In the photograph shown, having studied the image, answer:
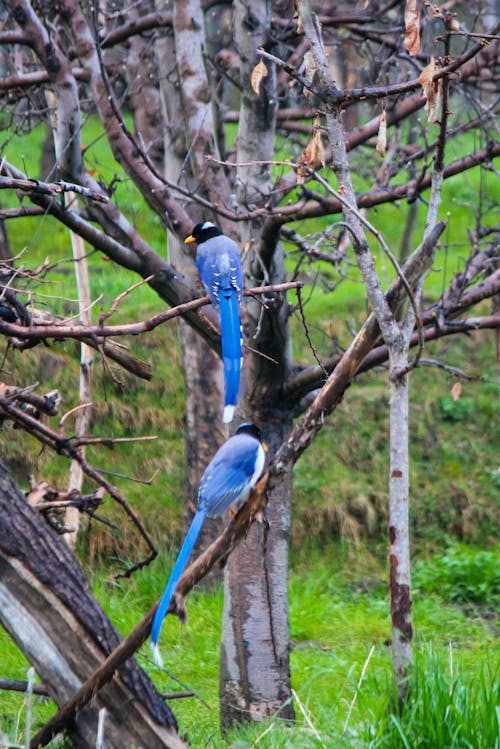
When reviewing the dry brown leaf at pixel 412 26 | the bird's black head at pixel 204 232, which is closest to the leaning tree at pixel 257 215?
the dry brown leaf at pixel 412 26

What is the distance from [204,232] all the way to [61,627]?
2324 millimetres

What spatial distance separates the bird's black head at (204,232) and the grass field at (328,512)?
0.62 meters

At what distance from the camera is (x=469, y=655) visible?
20.9ft

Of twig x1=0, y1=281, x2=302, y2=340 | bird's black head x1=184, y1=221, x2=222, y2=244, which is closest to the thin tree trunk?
bird's black head x1=184, y1=221, x2=222, y2=244

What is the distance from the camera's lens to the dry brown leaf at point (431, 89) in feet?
10.8

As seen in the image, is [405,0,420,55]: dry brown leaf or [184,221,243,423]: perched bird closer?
[405,0,420,55]: dry brown leaf

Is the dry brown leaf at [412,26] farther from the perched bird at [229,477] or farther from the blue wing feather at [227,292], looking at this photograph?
the perched bird at [229,477]

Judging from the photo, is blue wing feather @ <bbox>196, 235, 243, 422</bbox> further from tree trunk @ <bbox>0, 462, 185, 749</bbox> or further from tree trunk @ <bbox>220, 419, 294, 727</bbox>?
tree trunk @ <bbox>220, 419, 294, 727</bbox>

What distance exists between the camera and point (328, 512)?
27.7ft

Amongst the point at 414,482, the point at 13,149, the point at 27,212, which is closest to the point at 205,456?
the point at 414,482

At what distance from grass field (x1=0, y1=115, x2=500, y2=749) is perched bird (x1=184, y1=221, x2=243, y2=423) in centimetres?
68

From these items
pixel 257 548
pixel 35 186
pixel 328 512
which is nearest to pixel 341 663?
pixel 257 548

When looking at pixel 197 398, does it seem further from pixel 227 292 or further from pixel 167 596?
pixel 167 596

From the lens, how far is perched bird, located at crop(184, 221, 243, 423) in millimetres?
3912
